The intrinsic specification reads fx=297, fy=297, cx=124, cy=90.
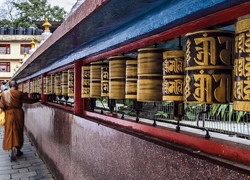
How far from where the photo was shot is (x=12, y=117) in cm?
645

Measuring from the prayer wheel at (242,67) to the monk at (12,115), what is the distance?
588 cm

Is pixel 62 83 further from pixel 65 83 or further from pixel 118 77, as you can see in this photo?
pixel 118 77

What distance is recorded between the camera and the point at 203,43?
4.36ft

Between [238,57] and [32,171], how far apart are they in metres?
5.07

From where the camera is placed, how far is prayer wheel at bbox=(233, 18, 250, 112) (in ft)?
3.63

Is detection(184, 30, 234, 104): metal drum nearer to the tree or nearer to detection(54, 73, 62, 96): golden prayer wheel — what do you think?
detection(54, 73, 62, 96): golden prayer wheel

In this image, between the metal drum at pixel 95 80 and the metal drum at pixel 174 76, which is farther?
the metal drum at pixel 95 80

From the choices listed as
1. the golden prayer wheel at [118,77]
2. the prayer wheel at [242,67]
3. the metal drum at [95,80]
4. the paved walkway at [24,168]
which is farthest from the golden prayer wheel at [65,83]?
the prayer wheel at [242,67]

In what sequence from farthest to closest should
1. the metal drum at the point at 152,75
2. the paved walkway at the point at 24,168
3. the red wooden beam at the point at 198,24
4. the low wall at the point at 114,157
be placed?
1. the paved walkway at the point at 24,168
2. the metal drum at the point at 152,75
3. the low wall at the point at 114,157
4. the red wooden beam at the point at 198,24

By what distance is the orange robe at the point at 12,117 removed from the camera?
6359 millimetres

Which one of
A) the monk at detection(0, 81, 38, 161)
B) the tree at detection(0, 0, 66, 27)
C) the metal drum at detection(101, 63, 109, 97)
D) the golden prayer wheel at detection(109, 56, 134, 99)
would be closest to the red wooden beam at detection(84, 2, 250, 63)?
the golden prayer wheel at detection(109, 56, 134, 99)

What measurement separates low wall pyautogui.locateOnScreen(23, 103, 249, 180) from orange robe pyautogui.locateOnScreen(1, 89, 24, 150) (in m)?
1.72

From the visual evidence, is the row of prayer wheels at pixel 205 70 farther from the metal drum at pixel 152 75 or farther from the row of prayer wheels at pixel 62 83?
the row of prayer wheels at pixel 62 83

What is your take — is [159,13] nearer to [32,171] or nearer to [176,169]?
[176,169]
